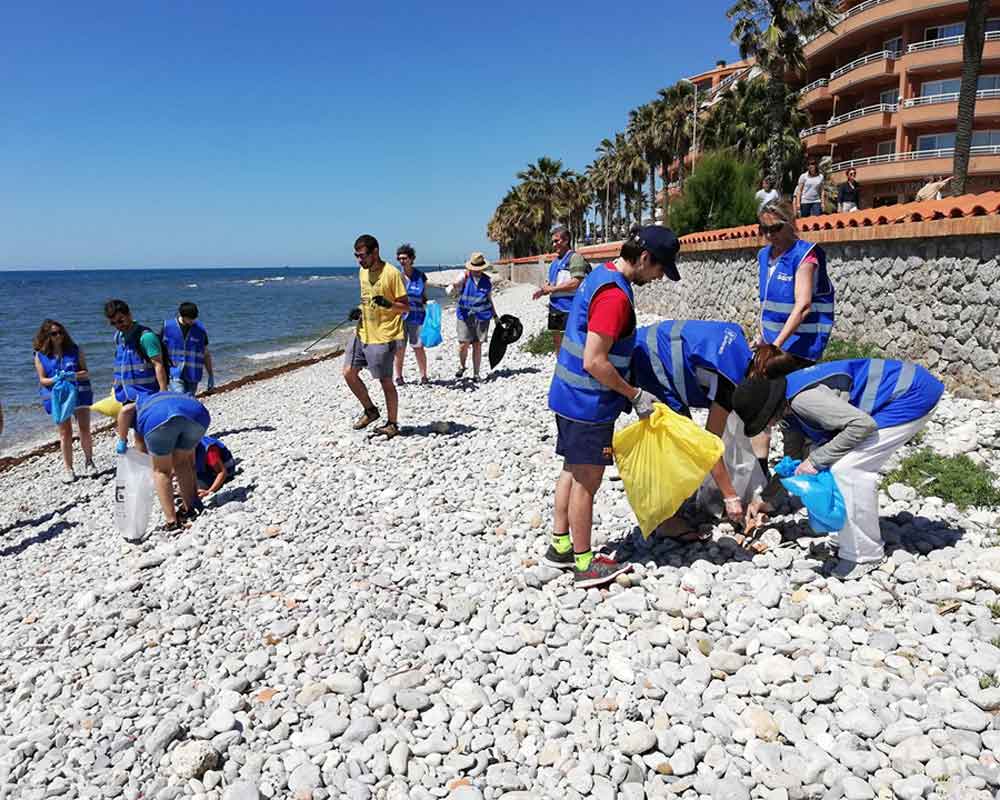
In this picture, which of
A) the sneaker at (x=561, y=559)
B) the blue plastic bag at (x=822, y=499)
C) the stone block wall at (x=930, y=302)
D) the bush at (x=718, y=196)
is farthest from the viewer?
the bush at (x=718, y=196)

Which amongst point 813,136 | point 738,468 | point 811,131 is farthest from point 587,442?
point 813,136

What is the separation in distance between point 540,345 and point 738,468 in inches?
331

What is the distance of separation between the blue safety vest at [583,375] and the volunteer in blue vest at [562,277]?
397 cm

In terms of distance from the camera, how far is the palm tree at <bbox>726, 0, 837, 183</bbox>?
22797 mm

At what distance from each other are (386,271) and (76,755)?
4.84m

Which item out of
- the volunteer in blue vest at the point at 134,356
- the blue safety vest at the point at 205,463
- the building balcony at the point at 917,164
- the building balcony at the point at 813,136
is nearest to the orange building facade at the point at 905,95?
the building balcony at the point at 917,164

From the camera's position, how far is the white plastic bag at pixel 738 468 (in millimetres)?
4102

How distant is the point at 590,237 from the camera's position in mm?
68750

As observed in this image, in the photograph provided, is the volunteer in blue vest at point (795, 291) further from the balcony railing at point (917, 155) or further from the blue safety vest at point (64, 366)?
the balcony railing at point (917, 155)

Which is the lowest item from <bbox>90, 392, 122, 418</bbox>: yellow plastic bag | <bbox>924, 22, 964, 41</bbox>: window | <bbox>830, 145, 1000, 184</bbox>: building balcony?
<bbox>90, 392, 122, 418</bbox>: yellow plastic bag

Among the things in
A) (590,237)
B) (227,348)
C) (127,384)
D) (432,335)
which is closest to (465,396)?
(432,335)

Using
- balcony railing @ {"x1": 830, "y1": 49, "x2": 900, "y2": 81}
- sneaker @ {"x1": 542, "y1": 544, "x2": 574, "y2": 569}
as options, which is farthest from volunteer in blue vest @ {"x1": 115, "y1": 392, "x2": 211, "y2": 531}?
balcony railing @ {"x1": 830, "y1": 49, "x2": 900, "y2": 81}

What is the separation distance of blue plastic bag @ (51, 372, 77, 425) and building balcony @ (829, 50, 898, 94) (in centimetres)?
3543

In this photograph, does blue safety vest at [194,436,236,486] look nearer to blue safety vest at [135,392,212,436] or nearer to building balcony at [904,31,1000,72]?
blue safety vest at [135,392,212,436]
